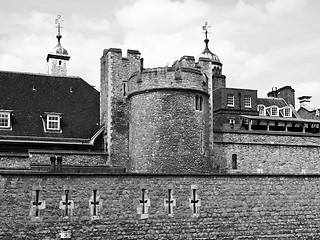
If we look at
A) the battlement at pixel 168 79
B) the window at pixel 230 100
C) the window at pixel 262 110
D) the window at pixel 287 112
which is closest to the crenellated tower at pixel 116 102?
the battlement at pixel 168 79

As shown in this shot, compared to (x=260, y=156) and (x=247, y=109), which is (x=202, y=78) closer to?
(x=260, y=156)

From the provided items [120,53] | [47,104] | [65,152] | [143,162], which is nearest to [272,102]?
[120,53]

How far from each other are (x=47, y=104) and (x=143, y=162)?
25.1ft

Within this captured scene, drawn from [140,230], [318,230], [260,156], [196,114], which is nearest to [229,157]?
[260,156]

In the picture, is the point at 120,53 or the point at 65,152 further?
the point at 120,53

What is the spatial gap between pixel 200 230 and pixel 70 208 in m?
5.59

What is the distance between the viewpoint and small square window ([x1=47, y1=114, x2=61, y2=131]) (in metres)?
30.4

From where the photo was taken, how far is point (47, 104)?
3161 cm

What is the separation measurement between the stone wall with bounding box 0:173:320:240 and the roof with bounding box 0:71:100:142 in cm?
846

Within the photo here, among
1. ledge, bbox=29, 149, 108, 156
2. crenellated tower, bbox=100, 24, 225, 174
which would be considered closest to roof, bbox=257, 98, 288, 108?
crenellated tower, bbox=100, 24, 225, 174

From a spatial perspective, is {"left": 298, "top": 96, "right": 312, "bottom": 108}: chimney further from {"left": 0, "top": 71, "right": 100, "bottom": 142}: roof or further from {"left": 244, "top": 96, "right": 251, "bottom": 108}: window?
{"left": 0, "top": 71, "right": 100, "bottom": 142}: roof

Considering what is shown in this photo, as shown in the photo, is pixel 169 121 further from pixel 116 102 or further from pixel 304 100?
pixel 304 100

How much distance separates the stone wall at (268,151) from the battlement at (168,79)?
4.74m

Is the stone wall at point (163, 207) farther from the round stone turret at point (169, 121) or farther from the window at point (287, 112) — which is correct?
the window at point (287, 112)
